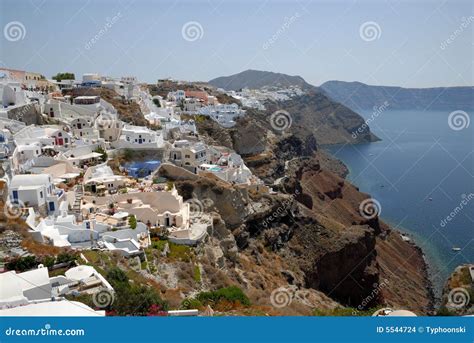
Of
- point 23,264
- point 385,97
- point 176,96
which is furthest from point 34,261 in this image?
point 385,97

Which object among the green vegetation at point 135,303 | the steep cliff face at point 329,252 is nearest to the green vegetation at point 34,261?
the green vegetation at point 135,303

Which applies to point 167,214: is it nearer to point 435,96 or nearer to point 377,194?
point 377,194

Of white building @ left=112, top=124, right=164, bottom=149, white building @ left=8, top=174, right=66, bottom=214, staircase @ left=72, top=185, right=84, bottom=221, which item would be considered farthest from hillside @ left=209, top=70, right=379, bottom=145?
white building @ left=8, top=174, right=66, bottom=214

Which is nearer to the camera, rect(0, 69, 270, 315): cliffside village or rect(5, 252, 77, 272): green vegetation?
rect(0, 69, 270, 315): cliffside village

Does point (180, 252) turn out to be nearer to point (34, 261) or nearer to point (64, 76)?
point (34, 261)

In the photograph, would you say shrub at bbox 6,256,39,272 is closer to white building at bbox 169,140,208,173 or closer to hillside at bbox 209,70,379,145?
white building at bbox 169,140,208,173

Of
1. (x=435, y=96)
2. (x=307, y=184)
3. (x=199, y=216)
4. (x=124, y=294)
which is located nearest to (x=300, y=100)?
(x=307, y=184)
